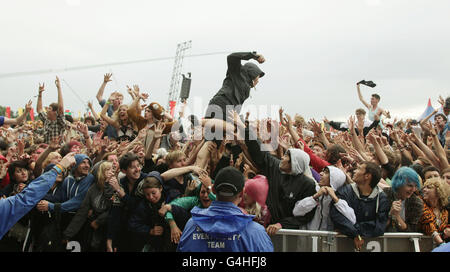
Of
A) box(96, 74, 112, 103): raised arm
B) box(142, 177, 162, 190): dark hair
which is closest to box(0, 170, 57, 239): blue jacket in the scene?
box(142, 177, 162, 190): dark hair

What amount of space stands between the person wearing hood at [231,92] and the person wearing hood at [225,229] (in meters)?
2.24

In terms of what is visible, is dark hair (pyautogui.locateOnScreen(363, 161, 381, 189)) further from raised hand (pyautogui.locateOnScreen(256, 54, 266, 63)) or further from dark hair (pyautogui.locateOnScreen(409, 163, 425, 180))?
raised hand (pyautogui.locateOnScreen(256, 54, 266, 63))

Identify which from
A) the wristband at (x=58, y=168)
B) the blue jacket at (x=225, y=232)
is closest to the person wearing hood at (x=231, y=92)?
the wristband at (x=58, y=168)

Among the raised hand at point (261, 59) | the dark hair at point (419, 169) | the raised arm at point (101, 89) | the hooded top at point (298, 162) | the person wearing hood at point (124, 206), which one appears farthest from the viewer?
the raised arm at point (101, 89)

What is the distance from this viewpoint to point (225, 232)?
2.72 metres

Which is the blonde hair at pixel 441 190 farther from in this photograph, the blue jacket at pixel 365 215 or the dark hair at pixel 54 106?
the dark hair at pixel 54 106

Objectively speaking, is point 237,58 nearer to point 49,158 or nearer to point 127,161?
point 127,161

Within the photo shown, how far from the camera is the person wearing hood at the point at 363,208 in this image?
12.7 ft

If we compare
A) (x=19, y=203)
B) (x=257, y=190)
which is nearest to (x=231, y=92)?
(x=257, y=190)

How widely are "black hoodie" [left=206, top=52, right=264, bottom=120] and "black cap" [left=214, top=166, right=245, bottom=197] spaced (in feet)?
8.20

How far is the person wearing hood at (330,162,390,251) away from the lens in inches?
153
